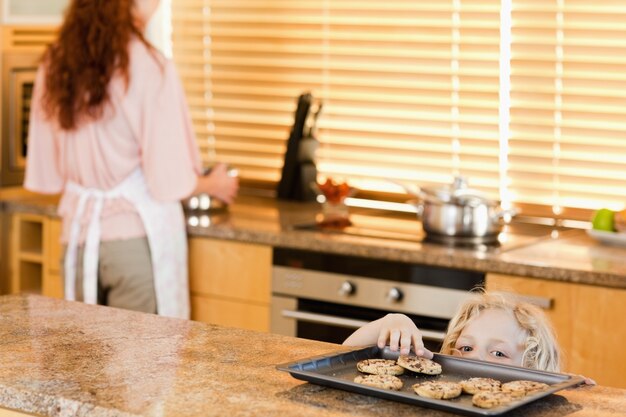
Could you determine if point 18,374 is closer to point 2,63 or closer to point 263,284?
point 263,284

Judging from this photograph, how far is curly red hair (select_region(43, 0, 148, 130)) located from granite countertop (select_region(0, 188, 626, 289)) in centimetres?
51

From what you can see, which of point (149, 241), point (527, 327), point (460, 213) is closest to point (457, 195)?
point (460, 213)

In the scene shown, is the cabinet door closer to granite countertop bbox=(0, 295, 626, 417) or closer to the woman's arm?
Answer: granite countertop bbox=(0, 295, 626, 417)

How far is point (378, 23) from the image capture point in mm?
4203

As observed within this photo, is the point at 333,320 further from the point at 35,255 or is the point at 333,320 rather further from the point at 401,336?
the point at 401,336

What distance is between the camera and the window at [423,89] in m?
3.82

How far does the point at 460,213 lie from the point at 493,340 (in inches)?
51.7

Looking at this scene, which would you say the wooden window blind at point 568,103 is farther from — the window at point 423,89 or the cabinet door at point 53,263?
the cabinet door at point 53,263

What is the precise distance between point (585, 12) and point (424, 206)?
83 cm

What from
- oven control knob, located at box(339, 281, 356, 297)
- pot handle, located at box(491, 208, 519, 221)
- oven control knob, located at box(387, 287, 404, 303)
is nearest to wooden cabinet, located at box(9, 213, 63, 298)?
oven control knob, located at box(339, 281, 356, 297)

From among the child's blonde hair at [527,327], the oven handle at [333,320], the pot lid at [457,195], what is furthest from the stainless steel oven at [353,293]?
the child's blonde hair at [527,327]

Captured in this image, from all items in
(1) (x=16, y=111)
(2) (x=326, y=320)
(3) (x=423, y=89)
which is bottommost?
(2) (x=326, y=320)

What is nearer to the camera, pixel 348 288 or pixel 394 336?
pixel 394 336

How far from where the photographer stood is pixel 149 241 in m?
3.65
